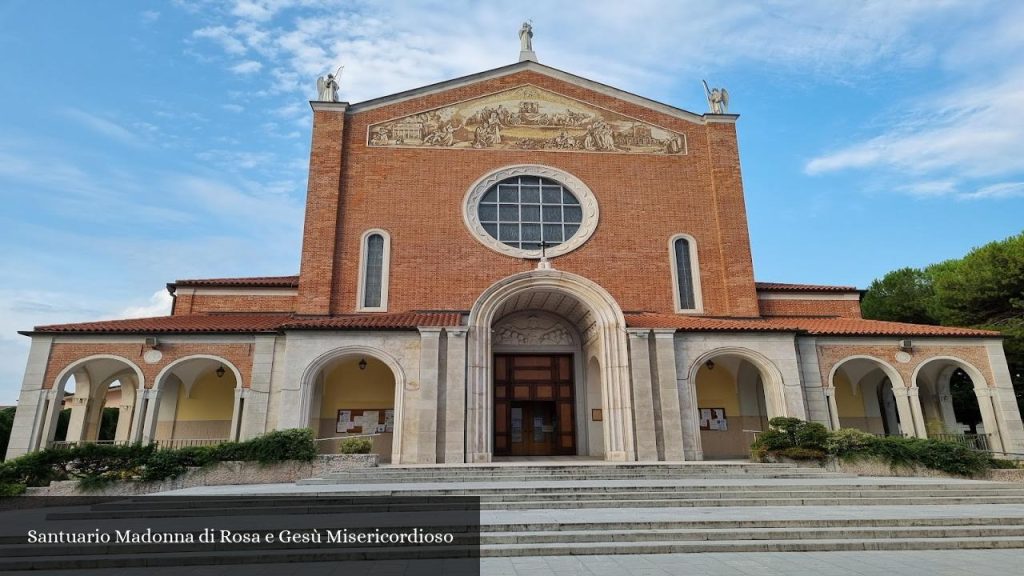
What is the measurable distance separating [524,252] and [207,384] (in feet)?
37.7

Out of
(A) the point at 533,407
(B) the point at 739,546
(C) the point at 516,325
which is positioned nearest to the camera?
(B) the point at 739,546

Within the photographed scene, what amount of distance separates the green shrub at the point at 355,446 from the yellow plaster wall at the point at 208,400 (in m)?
6.36

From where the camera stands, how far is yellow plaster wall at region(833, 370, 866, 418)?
828 inches

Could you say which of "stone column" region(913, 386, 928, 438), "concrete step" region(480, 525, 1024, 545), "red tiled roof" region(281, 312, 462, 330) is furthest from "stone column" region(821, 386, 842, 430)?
"red tiled roof" region(281, 312, 462, 330)

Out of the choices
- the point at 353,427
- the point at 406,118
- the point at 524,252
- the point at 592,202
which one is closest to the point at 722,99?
the point at 592,202

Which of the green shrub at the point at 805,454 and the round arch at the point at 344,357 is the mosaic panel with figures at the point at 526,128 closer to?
the round arch at the point at 344,357

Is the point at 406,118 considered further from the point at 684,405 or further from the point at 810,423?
Result: the point at 810,423

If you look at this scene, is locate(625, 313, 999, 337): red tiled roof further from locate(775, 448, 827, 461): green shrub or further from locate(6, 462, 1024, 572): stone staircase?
locate(6, 462, 1024, 572): stone staircase

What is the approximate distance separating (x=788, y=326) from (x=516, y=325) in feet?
28.8

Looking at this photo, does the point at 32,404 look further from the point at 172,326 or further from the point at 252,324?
the point at 252,324

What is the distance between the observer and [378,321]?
17797 millimetres

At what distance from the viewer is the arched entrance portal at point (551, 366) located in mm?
17359

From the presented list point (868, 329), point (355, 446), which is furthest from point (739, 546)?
point (868, 329)

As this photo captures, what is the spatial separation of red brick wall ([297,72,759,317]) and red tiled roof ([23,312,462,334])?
2.99ft
